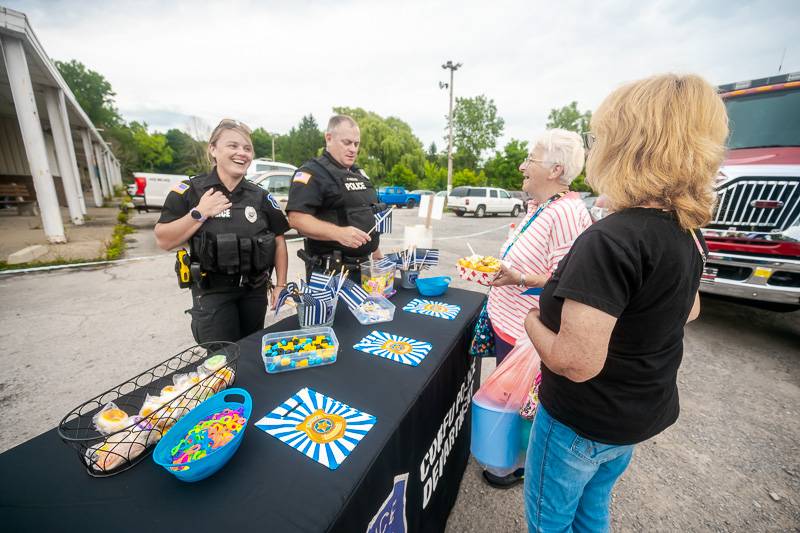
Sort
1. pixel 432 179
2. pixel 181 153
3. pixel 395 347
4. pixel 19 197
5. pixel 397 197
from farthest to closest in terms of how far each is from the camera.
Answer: pixel 181 153, pixel 432 179, pixel 397 197, pixel 19 197, pixel 395 347

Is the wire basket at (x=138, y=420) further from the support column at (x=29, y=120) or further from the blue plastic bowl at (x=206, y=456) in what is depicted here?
the support column at (x=29, y=120)

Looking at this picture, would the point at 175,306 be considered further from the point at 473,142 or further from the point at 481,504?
the point at 473,142

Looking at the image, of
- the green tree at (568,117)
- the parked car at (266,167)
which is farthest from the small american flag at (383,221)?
the green tree at (568,117)

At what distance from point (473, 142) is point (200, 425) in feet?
129

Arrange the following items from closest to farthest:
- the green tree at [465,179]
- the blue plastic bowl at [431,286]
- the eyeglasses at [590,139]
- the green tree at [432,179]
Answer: the eyeglasses at [590,139], the blue plastic bowl at [431,286], the green tree at [465,179], the green tree at [432,179]

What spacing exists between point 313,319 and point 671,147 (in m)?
1.55

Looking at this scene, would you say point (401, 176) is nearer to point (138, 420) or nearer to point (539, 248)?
point (539, 248)

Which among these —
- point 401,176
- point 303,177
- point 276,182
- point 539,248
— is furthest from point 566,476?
point 401,176

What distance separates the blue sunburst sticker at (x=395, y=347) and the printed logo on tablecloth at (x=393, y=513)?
1.47 ft

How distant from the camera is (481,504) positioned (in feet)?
5.98

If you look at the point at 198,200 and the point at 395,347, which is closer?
the point at 395,347

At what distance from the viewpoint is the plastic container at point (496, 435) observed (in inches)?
59.7

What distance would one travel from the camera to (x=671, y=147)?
2.69 ft

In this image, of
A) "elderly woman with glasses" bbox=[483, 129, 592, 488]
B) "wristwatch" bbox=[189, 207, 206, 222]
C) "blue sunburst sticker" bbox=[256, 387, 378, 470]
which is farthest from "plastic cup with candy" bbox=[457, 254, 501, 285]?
"wristwatch" bbox=[189, 207, 206, 222]
